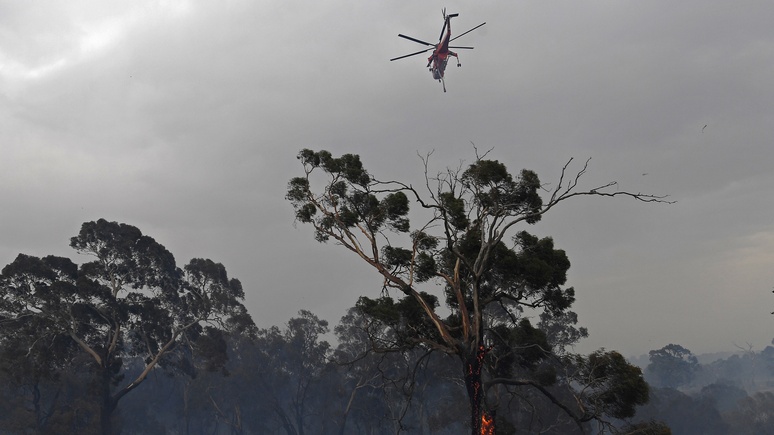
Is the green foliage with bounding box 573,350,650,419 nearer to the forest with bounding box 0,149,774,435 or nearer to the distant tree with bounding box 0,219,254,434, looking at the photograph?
the forest with bounding box 0,149,774,435

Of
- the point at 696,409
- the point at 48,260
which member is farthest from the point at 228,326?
the point at 696,409

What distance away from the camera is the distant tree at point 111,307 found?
2130 inches

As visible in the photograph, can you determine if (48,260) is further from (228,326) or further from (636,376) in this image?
(636,376)

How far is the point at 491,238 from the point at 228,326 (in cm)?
4324

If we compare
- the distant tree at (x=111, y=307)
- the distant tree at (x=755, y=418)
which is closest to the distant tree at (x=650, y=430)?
the distant tree at (x=111, y=307)

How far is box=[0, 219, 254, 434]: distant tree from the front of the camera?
5409 centimetres

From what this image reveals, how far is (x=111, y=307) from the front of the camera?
2224 inches

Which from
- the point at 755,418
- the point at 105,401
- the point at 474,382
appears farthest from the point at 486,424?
the point at 755,418

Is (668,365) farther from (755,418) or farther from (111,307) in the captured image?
(111,307)

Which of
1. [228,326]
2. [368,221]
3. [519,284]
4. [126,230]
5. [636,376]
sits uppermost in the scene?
[126,230]

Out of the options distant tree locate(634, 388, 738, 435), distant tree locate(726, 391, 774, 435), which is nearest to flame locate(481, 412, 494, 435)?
distant tree locate(634, 388, 738, 435)

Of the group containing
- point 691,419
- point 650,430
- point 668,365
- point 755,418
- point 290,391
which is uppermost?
point 668,365

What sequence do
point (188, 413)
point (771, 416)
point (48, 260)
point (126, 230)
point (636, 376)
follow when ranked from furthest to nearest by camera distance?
1. point (771, 416)
2. point (188, 413)
3. point (126, 230)
4. point (48, 260)
5. point (636, 376)

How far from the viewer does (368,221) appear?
26.5m
